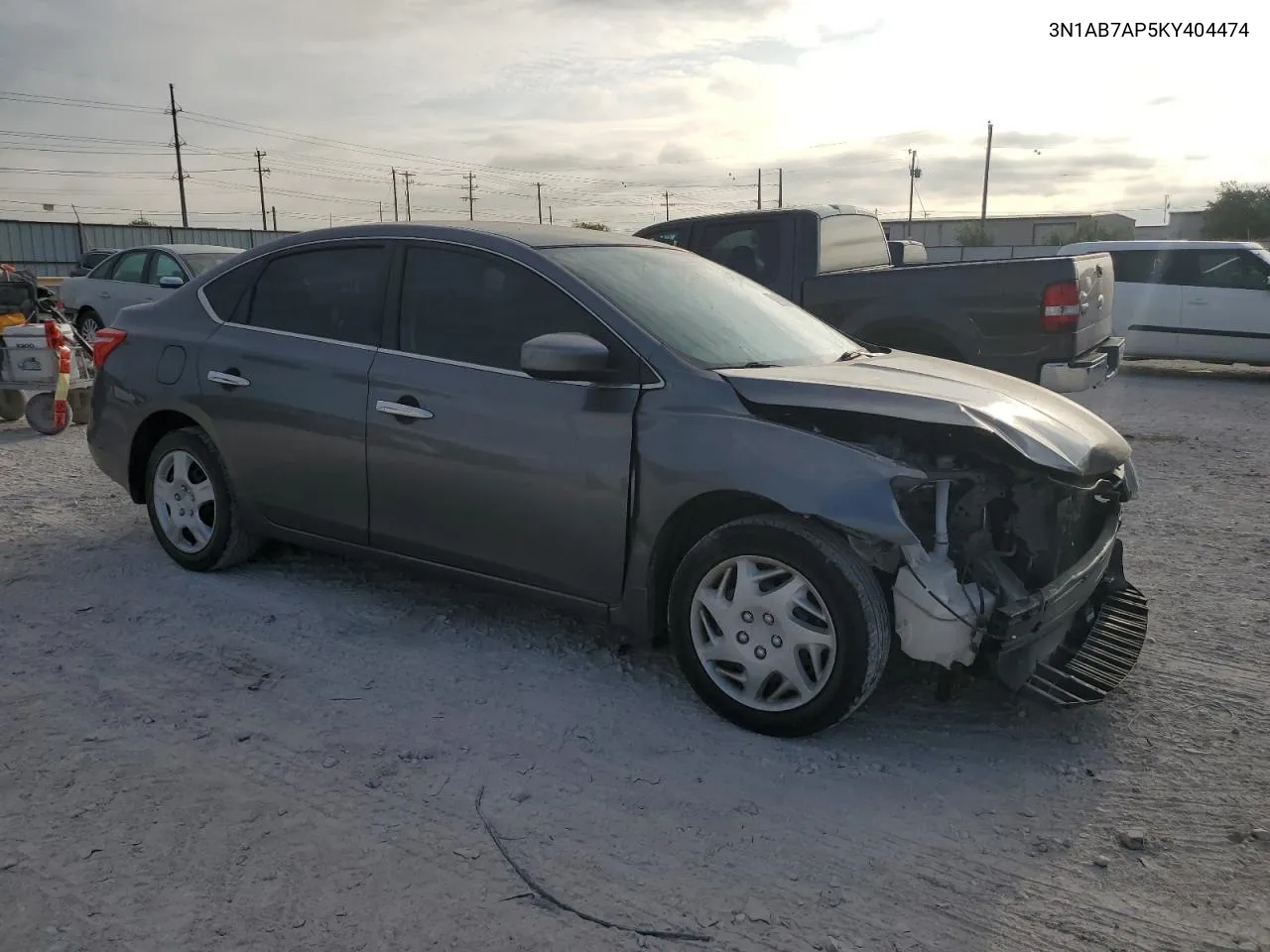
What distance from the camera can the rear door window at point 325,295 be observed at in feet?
14.6

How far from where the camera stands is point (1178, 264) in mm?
13172

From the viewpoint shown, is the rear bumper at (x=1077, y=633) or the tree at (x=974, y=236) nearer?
the rear bumper at (x=1077, y=633)

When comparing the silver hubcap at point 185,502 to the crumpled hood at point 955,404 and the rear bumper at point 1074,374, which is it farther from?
the rear bumper at point 1074,374

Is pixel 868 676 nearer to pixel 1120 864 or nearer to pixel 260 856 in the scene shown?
pixel 1120 864

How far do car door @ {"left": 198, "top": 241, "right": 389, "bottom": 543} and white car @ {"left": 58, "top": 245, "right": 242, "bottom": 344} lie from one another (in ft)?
31.8

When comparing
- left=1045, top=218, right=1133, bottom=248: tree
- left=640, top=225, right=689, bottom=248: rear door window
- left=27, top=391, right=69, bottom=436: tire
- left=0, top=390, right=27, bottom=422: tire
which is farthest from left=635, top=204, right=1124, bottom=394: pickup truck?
left=1045, top=218, right=1133, bottom=248: tree

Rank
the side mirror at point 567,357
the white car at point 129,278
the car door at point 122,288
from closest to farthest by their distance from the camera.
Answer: the side mirror at point 567,357 → the white car at point 129,278 → the car door at point 122,288

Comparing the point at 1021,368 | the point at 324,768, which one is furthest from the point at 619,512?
the point at 1021,368

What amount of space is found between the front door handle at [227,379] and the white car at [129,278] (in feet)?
31.8

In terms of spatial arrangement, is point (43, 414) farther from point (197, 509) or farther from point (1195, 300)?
point (1195, 300)

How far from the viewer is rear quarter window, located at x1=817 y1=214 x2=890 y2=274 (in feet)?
29.8

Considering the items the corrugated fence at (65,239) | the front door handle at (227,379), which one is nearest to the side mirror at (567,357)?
the front door handle at (227,379)

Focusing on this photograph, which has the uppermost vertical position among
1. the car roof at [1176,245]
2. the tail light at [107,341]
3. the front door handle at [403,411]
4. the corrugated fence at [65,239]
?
the corrugated fence at [65,239]

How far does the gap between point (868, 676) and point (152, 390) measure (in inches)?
146
